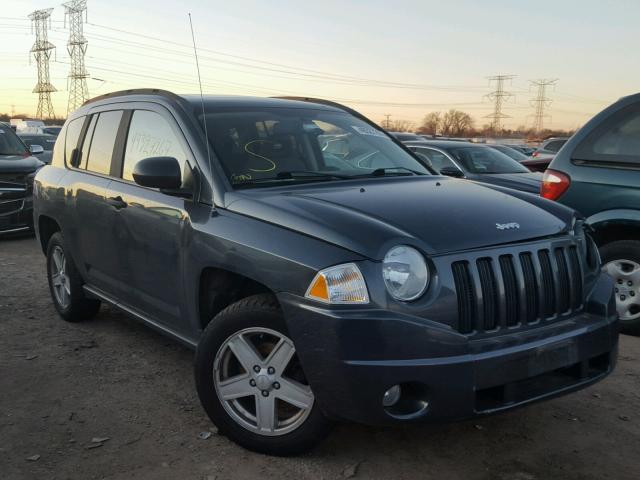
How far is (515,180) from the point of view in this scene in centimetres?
824

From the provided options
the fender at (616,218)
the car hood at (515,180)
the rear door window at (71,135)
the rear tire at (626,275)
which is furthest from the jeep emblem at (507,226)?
the car hood at (515,180)

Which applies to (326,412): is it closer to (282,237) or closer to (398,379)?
(398,379)

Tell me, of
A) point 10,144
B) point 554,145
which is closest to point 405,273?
point 10,144

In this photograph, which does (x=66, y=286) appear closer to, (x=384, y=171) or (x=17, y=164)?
(x=384, y=171)

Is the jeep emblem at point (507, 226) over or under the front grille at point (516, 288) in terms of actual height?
over

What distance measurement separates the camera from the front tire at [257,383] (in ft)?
9.57

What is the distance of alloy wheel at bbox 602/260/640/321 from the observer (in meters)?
5.11

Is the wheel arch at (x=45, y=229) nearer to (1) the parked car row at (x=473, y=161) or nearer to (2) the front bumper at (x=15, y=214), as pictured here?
(2) the front bumper at (x=15, y=214)

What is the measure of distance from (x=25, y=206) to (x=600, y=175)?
8.04 m

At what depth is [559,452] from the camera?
320 centimetres

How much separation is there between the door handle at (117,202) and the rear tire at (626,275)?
3.74 m

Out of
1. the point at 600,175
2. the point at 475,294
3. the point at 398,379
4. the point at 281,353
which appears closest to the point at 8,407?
the point at 281,353

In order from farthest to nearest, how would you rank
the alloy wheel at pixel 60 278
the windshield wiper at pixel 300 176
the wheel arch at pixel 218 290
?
the alloy wheel at pixel 60 278 < the windshield wiper at pixel 300 176 < the wheel arch at pixel 218 290

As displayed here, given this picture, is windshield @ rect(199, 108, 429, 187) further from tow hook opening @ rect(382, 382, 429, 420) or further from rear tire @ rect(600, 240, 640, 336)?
rear tire @ rect(600, 240, 640, 336)
